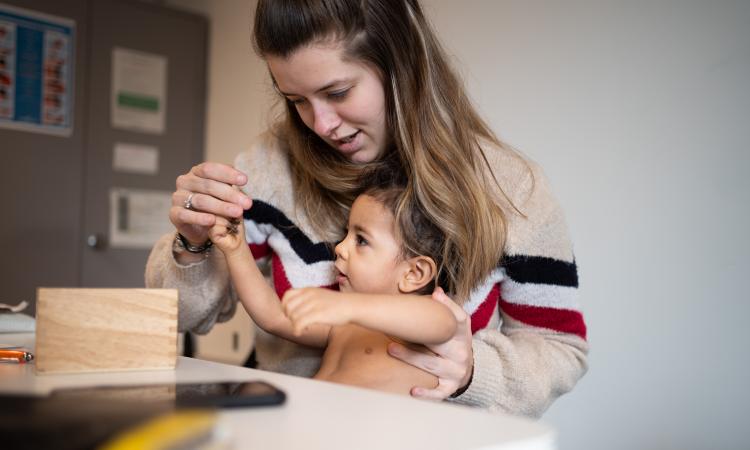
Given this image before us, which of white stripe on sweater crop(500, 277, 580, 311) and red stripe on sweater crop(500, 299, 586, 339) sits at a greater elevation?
→ white stripe on sweater crop(500, 277, 580, 311)

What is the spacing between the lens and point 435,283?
50.0 inches

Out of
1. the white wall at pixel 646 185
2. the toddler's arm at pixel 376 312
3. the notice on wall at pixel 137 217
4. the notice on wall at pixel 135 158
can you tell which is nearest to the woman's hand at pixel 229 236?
the toddler's arm at pixel 376 312

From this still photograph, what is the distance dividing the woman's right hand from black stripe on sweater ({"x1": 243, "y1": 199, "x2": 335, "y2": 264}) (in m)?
0.27

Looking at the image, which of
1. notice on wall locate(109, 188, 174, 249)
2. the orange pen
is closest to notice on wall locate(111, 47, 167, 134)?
notice on wall locate(109, 188, 174, 249)

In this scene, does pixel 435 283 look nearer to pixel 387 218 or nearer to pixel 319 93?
pixel 387 218

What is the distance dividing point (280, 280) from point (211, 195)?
359 mm

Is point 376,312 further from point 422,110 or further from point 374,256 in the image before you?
point 422,110

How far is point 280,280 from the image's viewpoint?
1.42m

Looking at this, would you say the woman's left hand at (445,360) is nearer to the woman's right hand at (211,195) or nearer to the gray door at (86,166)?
the woman's right hand at (211,195)

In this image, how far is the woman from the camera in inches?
45.6

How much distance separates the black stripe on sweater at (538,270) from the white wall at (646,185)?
0.78m

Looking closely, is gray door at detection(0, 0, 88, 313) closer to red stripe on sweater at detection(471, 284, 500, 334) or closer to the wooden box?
red stripe on sweater at detection(471, 284, 500, 334)

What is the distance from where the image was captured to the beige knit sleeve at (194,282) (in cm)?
131

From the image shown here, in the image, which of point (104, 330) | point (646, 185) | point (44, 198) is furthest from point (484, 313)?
point (44, 198)
